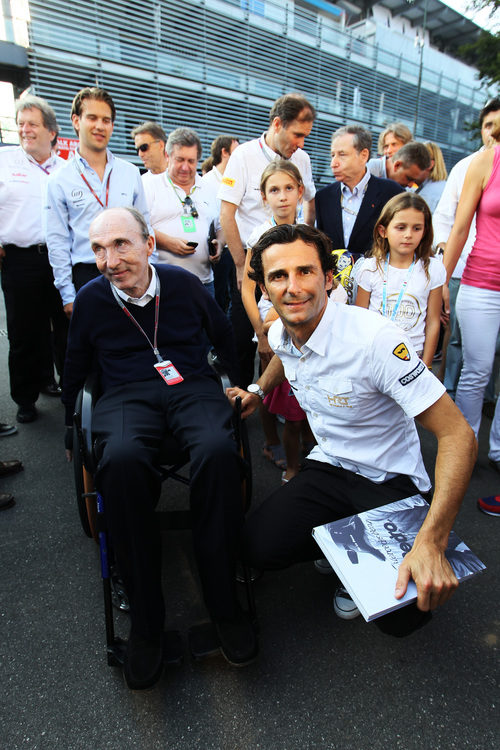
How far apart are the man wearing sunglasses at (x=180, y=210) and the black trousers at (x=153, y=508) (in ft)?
6.60

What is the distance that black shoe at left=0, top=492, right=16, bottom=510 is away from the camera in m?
2.44

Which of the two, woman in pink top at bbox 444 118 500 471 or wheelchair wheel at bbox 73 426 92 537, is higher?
woman in pink top at bbox 444 118 500 471

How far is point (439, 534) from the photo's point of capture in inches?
51.8

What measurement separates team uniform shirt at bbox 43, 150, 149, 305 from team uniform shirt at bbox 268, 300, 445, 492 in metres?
1.66

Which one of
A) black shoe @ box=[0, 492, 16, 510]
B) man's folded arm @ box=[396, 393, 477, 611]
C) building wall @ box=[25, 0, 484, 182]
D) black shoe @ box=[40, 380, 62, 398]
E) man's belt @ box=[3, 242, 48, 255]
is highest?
building wall @ box=[25, 0, 484, 182]

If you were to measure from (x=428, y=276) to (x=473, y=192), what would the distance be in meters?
0.49

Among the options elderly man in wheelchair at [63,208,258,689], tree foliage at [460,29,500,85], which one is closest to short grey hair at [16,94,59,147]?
elderly man in wheelchair at [63,208,258,689]

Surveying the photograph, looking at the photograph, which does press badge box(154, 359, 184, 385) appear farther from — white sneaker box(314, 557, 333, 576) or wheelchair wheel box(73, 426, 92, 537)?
white sneaker box(314, 557, 333, 576)

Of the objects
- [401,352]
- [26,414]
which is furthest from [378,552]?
[26,414]

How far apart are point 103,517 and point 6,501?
1246 millimetres

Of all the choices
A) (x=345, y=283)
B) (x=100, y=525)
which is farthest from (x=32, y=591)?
(x=345, y=283)

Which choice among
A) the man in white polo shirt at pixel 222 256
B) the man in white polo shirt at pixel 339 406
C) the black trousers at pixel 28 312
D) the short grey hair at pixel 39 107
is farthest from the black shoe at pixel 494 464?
the short grey hair at pixel 39 107

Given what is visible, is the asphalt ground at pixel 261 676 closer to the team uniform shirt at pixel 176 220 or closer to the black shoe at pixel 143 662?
the black shoe at pixel 143 662

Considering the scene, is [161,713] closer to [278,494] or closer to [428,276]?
[278,494]
